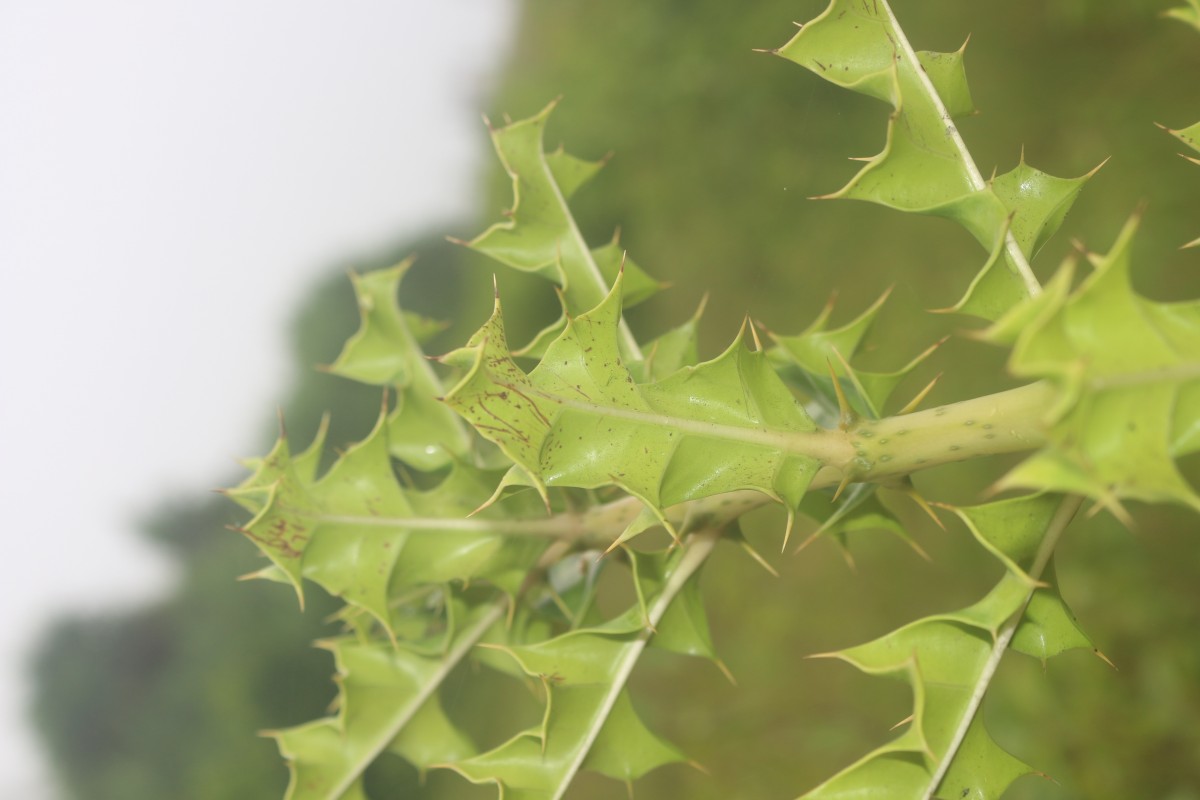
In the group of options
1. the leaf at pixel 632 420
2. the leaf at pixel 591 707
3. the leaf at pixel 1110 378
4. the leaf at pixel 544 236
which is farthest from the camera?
the leaf at pixel 544 236

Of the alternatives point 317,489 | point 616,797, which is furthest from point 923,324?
point 317,489

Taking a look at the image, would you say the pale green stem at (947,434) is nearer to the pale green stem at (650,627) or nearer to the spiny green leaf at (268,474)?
the pale green stem at (650,627)

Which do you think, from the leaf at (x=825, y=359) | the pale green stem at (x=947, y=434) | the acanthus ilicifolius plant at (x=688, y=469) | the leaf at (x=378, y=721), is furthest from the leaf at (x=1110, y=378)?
the leaf at (x=378, y=721)

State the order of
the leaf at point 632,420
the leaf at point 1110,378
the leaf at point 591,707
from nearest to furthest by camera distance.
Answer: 1. the leaf at point 1110,378
2. the leaf at point 632,420
3. the leaf at point 591,707

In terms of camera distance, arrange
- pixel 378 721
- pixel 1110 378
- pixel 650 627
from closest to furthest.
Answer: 1. pixel 1110 378
2. pixel 650 627
3. pixel 378 721

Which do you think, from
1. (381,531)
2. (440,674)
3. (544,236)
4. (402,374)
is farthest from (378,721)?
(544,236)

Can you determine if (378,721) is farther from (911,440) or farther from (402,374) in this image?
(911,440)

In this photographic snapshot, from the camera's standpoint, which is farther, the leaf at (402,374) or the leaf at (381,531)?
the leaf at (402,374)

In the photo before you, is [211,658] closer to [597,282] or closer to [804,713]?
[804,713]
